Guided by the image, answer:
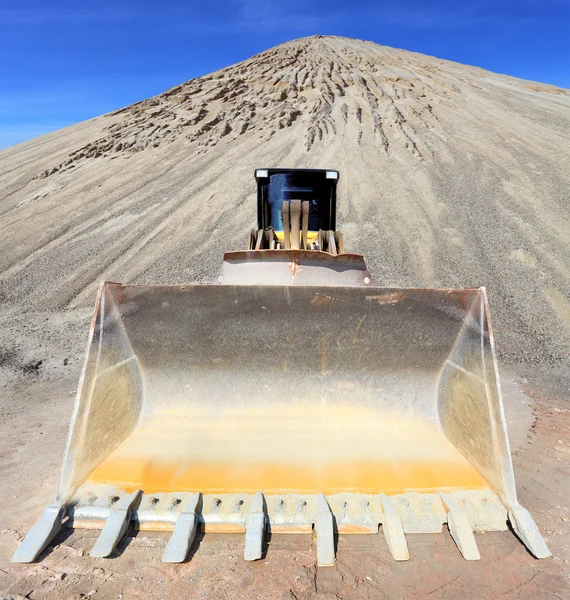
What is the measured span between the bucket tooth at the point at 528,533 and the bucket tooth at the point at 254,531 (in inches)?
52.5

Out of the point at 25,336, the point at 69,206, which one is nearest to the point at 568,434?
the point at 25,336

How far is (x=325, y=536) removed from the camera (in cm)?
233

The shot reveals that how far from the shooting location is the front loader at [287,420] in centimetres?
242

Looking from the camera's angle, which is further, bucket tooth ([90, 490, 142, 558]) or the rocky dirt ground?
bucket tooth ([90, 490, 142, 558])

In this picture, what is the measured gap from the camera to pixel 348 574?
7.37 ft

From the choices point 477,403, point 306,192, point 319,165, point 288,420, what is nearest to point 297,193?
point 306,192

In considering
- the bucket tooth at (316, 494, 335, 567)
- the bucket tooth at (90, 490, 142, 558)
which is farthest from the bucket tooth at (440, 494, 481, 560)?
the bucket tooth at (90, 490, 142, 558)

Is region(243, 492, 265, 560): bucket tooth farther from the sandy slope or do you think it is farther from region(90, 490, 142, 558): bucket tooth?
region(90, 490, 142, 558): bucket tooth

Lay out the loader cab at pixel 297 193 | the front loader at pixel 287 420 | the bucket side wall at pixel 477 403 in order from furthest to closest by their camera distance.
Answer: the loader cab at pixel 297 193, the bucket side wall at pixel 477 403, the front loader at pixel 287 420

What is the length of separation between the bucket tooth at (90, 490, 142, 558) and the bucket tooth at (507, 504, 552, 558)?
6.70 feet

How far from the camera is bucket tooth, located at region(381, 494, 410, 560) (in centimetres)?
230

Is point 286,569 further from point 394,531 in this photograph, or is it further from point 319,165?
point 319,165

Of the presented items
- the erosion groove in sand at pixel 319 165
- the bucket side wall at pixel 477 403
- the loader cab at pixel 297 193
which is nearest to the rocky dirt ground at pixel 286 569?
the bucket side wall at pixel 477 403

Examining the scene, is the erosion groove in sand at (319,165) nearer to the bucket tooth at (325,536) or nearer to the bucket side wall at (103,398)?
the bucket side wall at (103,398)
